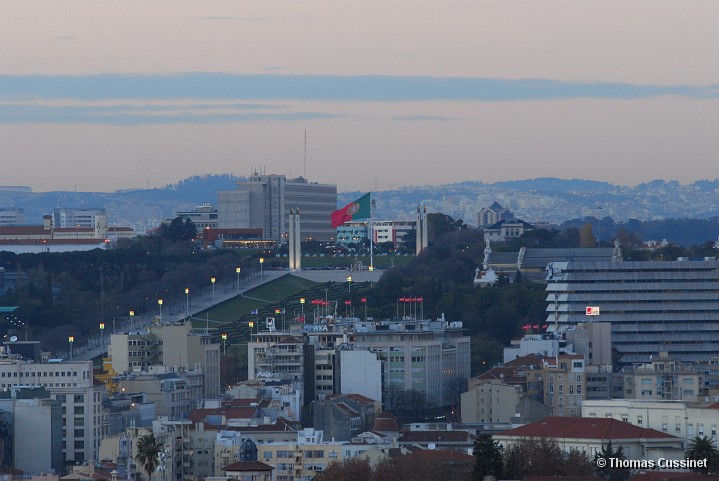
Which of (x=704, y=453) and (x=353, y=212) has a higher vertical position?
(x=353, y=212)

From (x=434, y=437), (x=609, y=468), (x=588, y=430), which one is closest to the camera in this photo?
(x=609, y=468)

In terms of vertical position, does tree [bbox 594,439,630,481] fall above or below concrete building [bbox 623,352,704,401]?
below

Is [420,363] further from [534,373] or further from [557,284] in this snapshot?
[557,284]

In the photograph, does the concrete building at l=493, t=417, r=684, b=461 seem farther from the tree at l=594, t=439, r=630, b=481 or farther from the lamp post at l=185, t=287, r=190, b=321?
the lamp post at l=185, t=287, r=190, b=321

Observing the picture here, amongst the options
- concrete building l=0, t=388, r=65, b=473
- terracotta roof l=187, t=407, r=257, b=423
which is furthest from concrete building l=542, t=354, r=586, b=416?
concrete building l=0, t=388, r=65, b=473

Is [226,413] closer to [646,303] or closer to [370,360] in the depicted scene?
[370,360]

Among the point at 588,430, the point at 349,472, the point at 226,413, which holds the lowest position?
the point at 349,472

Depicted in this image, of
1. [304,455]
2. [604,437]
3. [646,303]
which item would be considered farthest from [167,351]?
[604,437]
